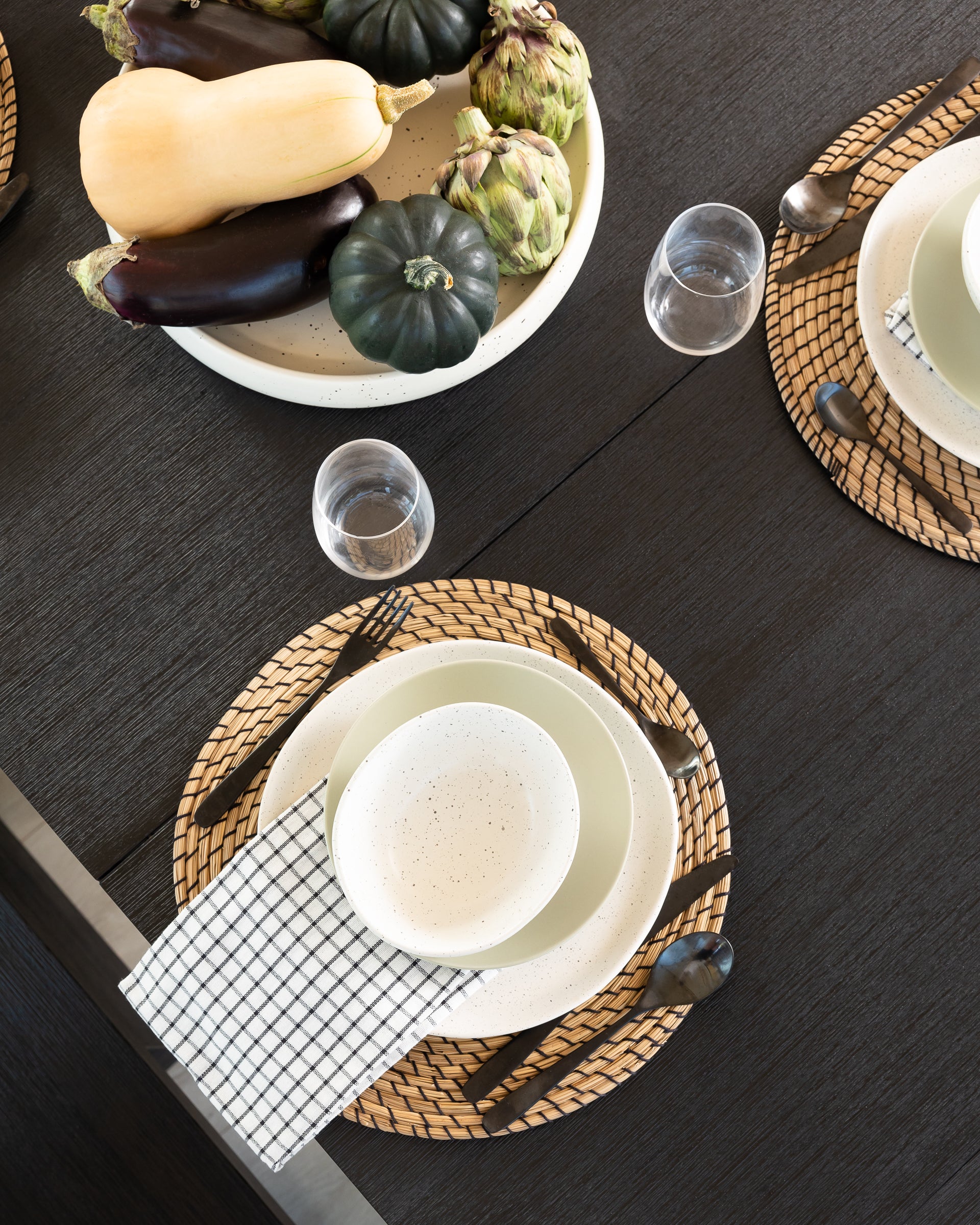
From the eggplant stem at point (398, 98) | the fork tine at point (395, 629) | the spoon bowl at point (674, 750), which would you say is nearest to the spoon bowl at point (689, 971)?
the spoon bowl at point (674, 750)

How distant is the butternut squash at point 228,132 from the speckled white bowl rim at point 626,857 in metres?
0.35

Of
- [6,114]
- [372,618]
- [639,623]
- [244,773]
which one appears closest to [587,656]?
[639,623]

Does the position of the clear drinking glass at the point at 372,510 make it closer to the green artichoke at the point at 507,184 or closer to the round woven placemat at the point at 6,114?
the green artichoke at the point at 507,184

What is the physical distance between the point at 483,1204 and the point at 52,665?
52 cm

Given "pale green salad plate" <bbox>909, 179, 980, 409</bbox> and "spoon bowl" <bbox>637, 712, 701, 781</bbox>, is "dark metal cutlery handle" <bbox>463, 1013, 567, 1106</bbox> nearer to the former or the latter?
"spoon bowl" <bbox>637, 712, 701, 781</bbox>

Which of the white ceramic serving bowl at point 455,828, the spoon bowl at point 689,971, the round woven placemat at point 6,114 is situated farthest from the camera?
the round woven placemat at point 6,114

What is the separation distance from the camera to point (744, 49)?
827 millimetres

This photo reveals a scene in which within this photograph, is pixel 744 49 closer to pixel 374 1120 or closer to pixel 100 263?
pixel 100 263

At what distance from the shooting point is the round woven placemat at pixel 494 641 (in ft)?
2.17

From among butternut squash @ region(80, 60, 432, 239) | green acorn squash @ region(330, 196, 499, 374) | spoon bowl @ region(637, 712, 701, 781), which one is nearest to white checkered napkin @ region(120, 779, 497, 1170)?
spoon bowl @ region(637, 712, 701, 781)

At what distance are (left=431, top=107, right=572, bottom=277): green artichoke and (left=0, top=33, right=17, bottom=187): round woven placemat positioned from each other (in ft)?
1.31

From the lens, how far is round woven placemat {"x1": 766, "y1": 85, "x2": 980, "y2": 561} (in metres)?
0.75

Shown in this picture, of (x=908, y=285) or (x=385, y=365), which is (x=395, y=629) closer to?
(x=385, y=365)

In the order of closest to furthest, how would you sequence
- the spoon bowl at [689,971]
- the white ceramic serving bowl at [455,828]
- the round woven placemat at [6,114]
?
the white ceramic serving bowl at [455,828] < the spoon bowl at [689,971] < the round woven placemat at [6,114]
